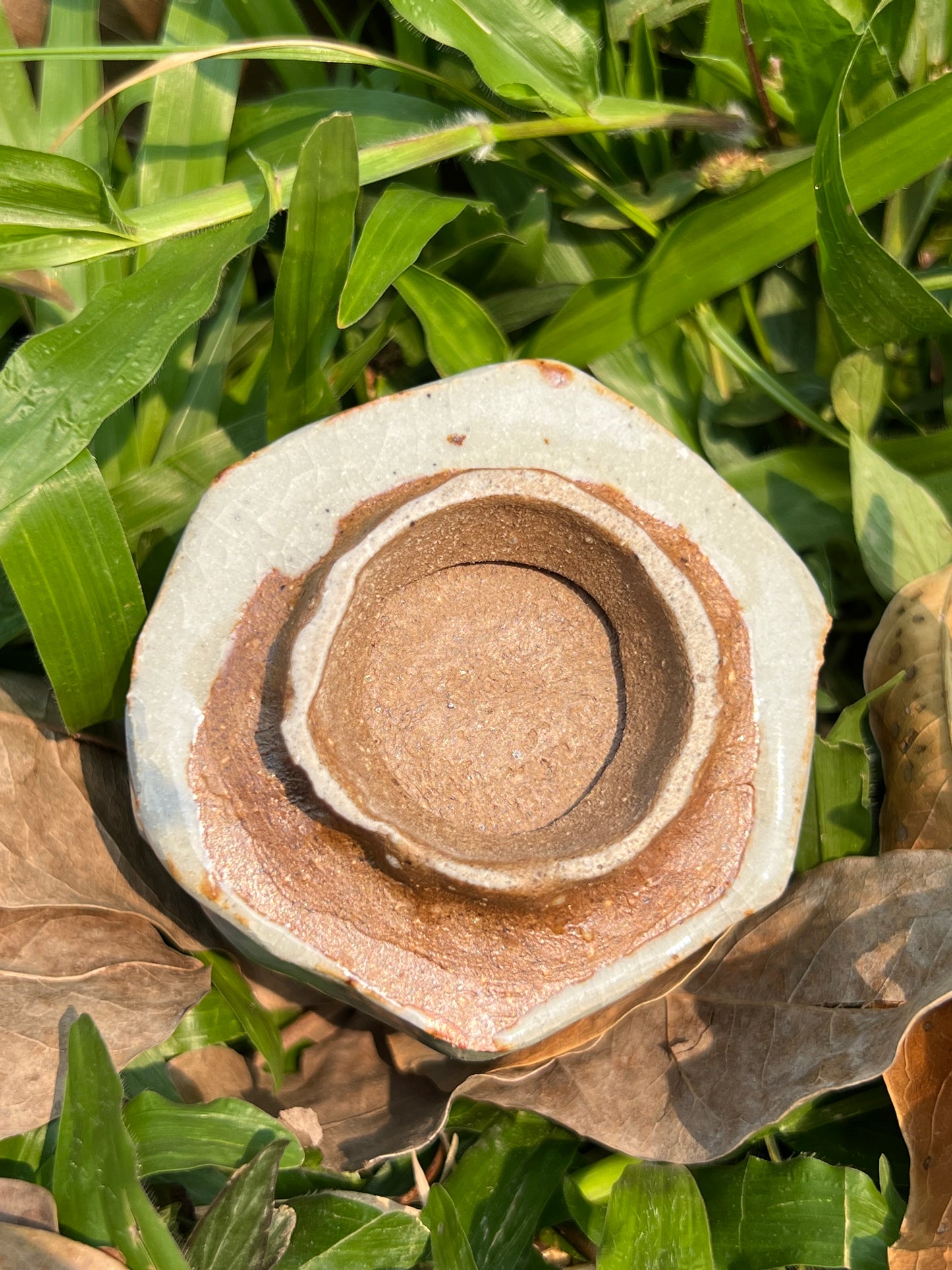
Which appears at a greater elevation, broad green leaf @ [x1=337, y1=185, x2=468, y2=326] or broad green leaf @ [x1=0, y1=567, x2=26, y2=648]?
broad green leaf @ [x1=337, y1=185, x2=468, y2=326]

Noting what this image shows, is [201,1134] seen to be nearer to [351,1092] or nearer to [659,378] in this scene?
[351,1092]

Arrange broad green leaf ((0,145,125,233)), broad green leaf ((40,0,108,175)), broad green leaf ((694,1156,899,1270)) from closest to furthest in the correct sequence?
broad green leaf ((0,145,125,233)) → broad green leaf ((694,1156,899,1270)) → broad green leaf ((40,0,108,175))

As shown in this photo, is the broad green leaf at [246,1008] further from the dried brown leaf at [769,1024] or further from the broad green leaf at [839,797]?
the broad green leaf at [839,797]

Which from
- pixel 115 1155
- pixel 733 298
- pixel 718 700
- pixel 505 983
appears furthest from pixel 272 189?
pixel 115 1155

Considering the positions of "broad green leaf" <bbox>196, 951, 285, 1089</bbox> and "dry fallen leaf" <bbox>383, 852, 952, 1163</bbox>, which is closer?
"dry fallen leaf" <bbox>383, 852, 952, 1163</bbox>

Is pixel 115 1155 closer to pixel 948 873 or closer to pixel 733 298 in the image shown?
pixel 948 873

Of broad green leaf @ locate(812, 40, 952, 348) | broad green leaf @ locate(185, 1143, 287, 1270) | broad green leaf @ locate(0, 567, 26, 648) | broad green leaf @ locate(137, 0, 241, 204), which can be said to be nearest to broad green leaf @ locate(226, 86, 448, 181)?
broad green leaf @ locate(137, 0, 241, 204)

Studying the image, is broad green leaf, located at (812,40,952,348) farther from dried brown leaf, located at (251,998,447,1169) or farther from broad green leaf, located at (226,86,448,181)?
dried brown leaf, located at (251,998,447,1169)

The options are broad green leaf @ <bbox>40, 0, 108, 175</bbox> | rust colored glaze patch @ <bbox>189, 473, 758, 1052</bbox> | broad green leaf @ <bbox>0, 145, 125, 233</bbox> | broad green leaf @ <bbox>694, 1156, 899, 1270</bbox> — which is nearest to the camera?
rust colored glaze patch @ <bbox>189, 473, 758, 1052</bbox>

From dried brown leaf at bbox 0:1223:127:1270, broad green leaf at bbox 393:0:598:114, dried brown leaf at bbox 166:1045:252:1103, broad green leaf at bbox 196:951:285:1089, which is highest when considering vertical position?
broad green leaf at bbox 393:0:598:114
